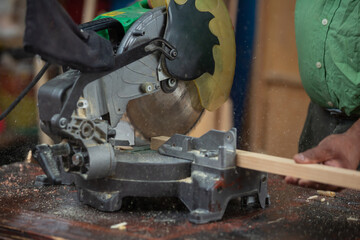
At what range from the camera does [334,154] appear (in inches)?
59.8

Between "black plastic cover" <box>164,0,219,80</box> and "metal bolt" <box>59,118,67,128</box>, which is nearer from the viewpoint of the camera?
"metal bolt" <box>59,118,67,128</box>

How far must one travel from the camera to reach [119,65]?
1.54 m

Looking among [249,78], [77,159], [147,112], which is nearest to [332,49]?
[147,112]

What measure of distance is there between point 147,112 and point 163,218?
478 millimetres

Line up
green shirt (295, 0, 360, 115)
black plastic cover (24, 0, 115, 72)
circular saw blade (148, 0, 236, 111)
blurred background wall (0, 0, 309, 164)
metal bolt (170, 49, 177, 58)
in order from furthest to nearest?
blurred background wall (0, 0, 309, 164) → green shirt (295, 0, 360, 115) → circular saw blade (148, 0, 236, 111) → metal bolt (170, 49, 177, 58) → black plastic cover (24, 0, 115, 72)

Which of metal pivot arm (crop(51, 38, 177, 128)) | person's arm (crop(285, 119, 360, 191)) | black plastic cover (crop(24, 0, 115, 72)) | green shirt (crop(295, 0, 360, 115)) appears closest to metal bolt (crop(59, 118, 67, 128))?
metal pivot arm (crop(51, 38, 177, 128))

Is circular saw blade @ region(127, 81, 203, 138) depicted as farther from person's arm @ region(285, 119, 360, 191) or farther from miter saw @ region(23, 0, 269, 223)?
person's arm @ region(285, 119, 360, 191)

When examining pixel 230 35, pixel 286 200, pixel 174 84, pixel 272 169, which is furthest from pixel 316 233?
pixel 230 35

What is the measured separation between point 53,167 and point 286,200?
0.81 m

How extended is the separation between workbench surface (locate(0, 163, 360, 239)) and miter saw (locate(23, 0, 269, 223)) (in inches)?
2.1

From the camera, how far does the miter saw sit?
57.1 inches

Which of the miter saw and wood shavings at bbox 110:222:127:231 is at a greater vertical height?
the miter saw

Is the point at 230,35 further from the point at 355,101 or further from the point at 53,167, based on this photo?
the point at 53,167

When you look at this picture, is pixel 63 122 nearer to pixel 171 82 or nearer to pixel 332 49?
pixel 171 82
